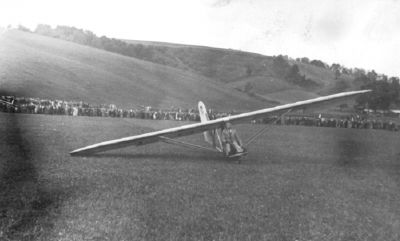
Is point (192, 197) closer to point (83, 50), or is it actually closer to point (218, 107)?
point (218, 107)

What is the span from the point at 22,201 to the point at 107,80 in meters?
50.3

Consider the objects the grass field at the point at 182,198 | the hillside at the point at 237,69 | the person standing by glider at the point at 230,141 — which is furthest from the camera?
the hillside at the point at 237,69

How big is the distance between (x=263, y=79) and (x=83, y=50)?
3992 centimetres

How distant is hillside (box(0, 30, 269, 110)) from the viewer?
4550cm

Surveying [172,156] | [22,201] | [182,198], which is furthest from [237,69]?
[22,201]

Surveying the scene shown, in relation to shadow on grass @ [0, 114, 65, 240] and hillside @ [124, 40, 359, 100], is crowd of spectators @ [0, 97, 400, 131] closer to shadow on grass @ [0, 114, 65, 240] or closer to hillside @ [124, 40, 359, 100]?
shadow on grass @ [0, 114, 65, 240]

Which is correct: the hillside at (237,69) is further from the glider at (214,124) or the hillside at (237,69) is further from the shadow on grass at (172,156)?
the glider at (214,124)

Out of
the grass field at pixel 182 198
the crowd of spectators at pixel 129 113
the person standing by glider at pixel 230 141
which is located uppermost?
the crowd of spectators at pixel 129 113

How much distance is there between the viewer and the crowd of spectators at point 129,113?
104 ft

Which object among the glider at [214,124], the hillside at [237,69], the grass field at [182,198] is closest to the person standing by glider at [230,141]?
the glider at [214,124]

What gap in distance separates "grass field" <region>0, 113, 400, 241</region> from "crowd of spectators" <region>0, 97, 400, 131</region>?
24.0ft

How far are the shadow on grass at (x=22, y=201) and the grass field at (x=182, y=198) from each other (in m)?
0.02

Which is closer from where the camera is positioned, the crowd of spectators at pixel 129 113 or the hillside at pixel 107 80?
the crowd of spectators at pixel 129 113

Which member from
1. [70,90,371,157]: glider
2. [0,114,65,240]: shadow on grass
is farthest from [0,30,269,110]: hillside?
[0,114,65,240]: shadow on grass
